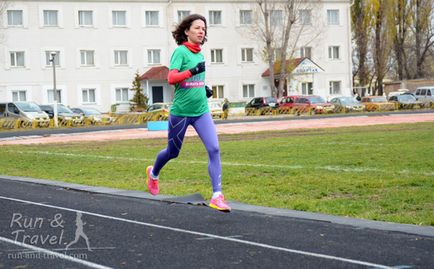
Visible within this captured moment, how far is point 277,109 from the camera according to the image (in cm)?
6300

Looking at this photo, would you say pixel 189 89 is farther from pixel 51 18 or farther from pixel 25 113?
pixel 51 18

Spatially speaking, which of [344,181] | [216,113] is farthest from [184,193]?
[216,113]

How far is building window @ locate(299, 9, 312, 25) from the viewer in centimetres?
7450

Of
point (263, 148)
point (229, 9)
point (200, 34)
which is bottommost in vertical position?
point (263, 148)

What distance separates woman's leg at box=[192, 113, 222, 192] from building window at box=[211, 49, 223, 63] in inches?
2510

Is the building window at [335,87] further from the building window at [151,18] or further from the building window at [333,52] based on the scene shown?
the building window at [151,18]

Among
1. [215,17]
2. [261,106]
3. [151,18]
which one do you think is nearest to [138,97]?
[151,18]

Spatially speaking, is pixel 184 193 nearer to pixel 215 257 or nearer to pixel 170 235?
pixel 170 235

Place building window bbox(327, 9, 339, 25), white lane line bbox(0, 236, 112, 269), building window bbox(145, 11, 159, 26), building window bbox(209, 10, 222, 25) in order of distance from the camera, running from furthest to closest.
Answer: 1. building window bbox(327, 9, 339, 25)
2. building window bbox(209, 10, 222, 25)
3. building window bbox(145, 11, 159, 26)
4. white lane line bbox(0, 236, 112, 269)

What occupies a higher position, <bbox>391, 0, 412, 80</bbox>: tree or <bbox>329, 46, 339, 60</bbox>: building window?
<bbox>391, 0, 412, 80</bbox>: tree

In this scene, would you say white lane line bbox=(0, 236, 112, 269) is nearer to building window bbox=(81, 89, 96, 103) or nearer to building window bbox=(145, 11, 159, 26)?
building window bbox=(81, 89, 96, 103)

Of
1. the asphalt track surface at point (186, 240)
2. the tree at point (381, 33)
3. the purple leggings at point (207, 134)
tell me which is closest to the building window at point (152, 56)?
the tree at point (381, 33)

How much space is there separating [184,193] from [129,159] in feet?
27.5

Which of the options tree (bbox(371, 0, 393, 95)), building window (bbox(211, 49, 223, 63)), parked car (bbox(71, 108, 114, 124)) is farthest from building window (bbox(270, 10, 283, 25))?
parked car (bbox(71, 108, 114, 124))
